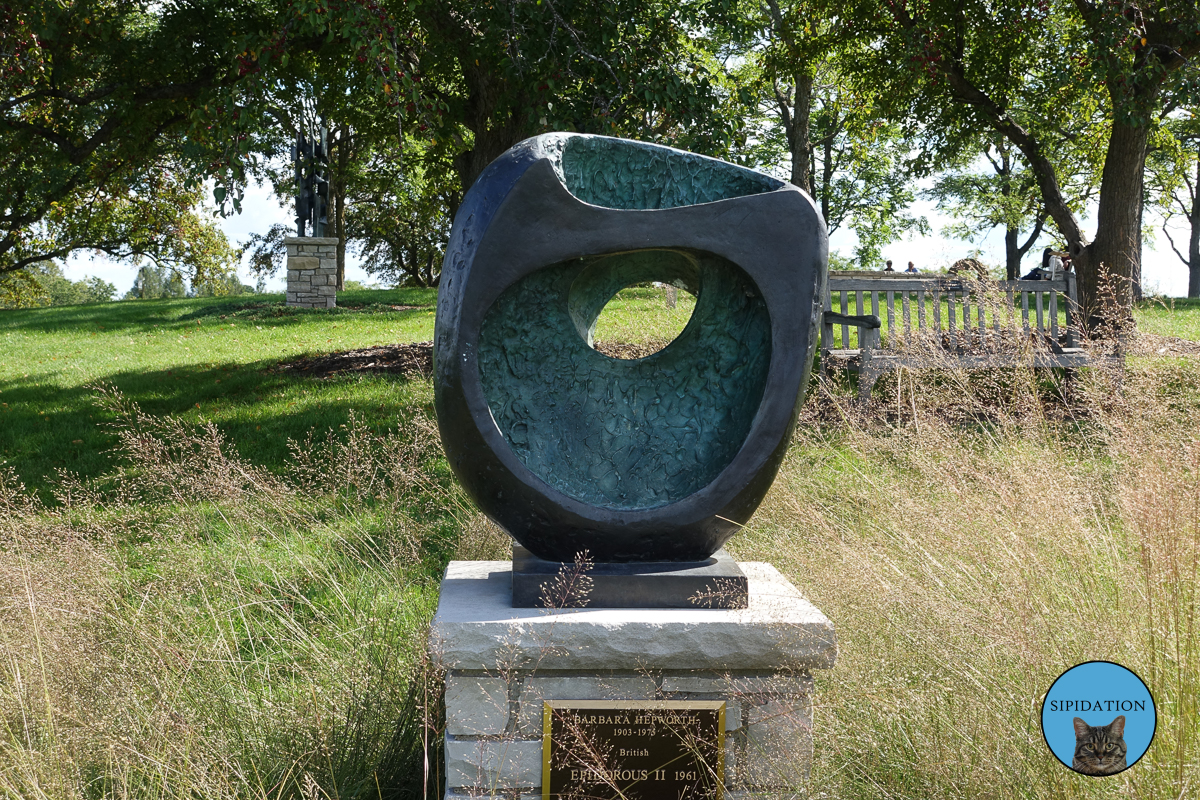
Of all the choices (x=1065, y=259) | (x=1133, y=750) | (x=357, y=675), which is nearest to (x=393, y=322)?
(x=1065, y=259)

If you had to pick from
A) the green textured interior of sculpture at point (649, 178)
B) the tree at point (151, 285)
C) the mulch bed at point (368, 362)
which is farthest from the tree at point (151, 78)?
the tree at point (151, 285)

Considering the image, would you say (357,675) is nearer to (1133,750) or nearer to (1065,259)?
(1133,750)

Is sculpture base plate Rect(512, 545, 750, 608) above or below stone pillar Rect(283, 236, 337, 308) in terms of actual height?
below

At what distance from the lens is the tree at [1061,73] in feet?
24.3

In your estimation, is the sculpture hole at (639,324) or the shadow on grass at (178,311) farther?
the shadow on grass at (178,311)

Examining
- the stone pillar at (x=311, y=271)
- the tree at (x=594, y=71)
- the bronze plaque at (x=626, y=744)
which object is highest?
the tree at (x=594, y=71)

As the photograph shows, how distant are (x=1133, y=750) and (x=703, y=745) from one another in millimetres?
1160

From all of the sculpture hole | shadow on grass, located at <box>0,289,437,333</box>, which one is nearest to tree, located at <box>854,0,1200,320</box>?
the sculpture hole

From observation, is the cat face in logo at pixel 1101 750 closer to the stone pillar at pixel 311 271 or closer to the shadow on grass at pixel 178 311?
the shadow on grass at pixel 178 311

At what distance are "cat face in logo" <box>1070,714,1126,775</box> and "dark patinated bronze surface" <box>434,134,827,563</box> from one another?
1.21 metres

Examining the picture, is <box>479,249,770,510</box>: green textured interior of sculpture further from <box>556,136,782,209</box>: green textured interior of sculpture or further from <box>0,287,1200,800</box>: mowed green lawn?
<box>0,287,1200,800</box>: mowed green lawn

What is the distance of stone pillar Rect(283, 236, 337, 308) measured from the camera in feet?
52.6

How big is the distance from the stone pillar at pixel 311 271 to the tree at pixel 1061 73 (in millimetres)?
10083

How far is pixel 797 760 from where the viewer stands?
2.68m
